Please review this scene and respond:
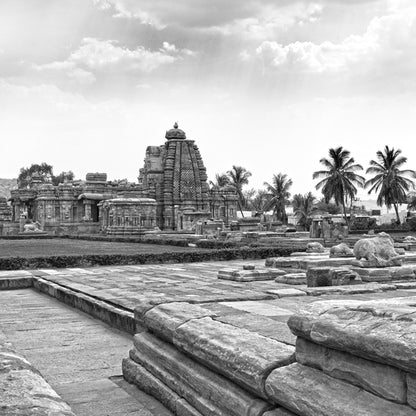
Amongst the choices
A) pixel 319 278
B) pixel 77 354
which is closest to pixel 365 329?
pixel 77 354

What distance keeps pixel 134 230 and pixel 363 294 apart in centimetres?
3487

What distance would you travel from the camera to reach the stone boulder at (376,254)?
10.9 m

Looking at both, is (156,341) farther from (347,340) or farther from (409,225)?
(409,225)

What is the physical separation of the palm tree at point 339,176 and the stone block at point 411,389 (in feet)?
165

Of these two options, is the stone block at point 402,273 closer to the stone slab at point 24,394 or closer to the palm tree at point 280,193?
the stone slab at point 24,394

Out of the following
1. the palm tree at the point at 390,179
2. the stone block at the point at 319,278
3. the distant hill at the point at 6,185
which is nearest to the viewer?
the stone block at the point at 319,278

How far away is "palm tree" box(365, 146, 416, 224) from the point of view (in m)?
50.4

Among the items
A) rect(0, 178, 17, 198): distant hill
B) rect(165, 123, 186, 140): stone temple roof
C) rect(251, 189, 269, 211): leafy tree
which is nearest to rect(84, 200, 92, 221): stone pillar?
rect(165, 123, 186, 140): stone temple roof

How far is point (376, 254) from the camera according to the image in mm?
10969

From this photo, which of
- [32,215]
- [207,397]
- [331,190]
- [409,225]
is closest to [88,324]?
[207,397]

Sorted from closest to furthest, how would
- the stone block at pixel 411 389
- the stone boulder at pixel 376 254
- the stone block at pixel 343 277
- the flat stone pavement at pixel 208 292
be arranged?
the stone block at pixel 411 389 < the flat stone pavement at pixel 208 292 < the stone block at pixel 343 277 < the stone boulder at pixel 376 254

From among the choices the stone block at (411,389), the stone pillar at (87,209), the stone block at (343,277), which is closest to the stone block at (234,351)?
the stone block at (411,389)

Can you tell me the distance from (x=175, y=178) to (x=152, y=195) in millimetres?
2684

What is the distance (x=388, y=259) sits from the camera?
36.0 feet
